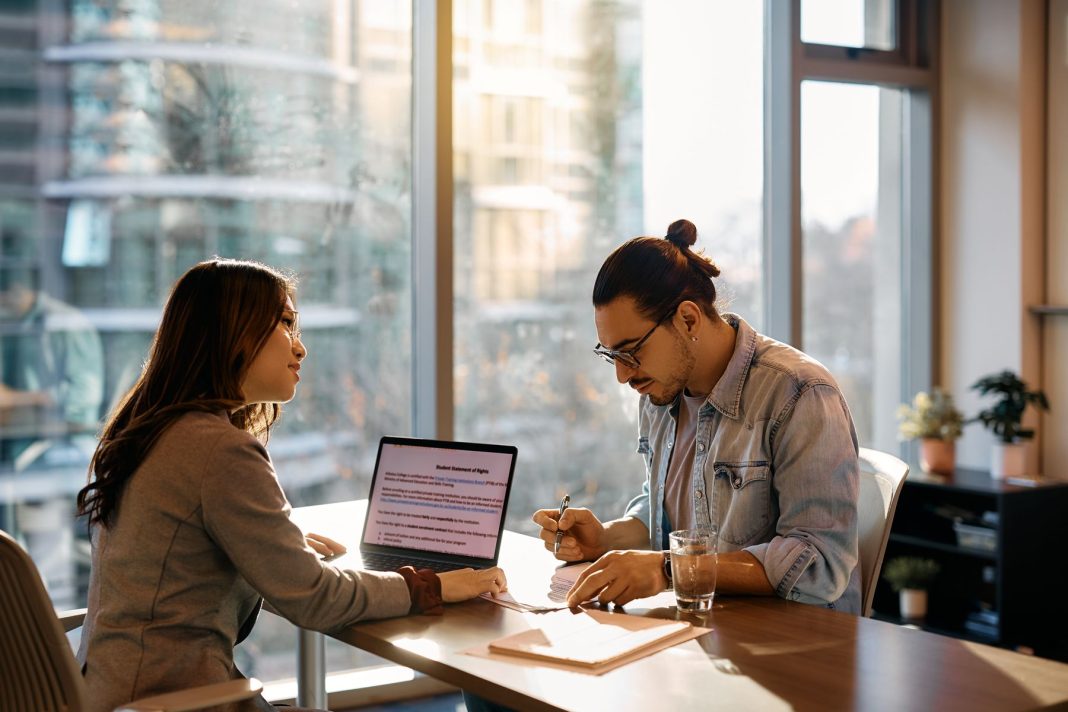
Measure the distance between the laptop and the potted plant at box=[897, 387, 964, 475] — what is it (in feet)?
8.51

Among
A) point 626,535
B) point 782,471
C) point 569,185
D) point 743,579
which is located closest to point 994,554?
point 569,185

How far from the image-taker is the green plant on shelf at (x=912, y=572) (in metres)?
4.04

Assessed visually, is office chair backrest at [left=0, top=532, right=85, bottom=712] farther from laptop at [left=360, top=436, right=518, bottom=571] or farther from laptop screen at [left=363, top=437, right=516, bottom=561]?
laptop screen at [left=363, top=437, right=516, bottom=561]

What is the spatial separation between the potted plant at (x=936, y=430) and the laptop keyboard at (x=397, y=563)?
266cm

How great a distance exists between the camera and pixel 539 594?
188cm

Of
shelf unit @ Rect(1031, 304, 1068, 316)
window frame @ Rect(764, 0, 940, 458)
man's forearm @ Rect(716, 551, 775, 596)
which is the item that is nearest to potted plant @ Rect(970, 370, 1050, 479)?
shelf unit @ Rect(1031, 304, 1068, 316)

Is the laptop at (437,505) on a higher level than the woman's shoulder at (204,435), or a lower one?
lower

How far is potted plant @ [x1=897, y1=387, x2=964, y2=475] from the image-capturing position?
410 centimetres

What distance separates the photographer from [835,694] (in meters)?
1.35

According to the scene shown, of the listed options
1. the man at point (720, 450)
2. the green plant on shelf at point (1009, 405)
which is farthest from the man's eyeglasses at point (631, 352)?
the green plant on shelf at point (1009, 405)

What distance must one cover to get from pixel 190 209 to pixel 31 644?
6.49 ft

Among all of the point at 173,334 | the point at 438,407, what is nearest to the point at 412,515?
the point at 173,334

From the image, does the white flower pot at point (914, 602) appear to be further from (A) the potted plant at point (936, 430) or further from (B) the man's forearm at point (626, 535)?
(B) the man's forearm at point (626, 535)

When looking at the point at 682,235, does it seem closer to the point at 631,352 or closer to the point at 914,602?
the point at 631,352
